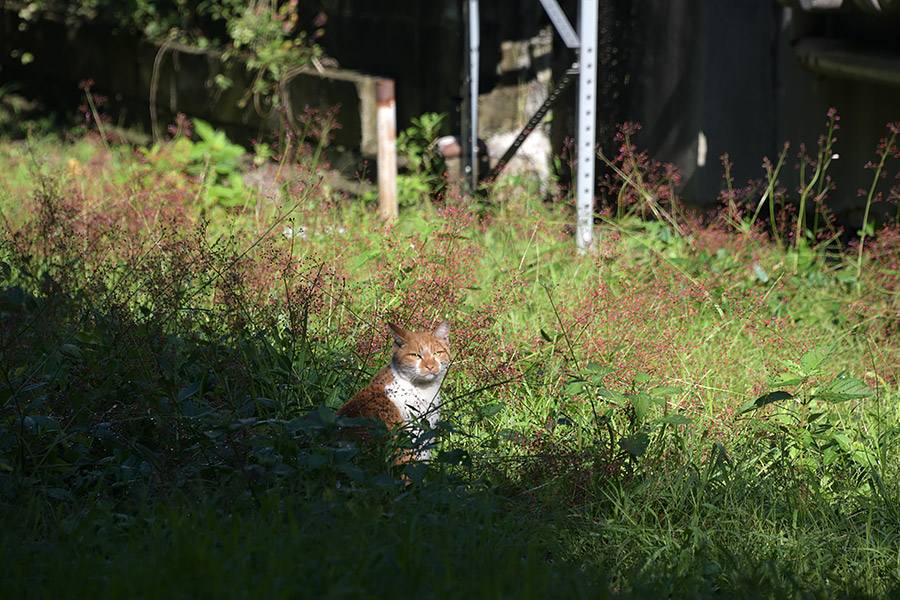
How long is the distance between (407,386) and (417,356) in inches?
4.4

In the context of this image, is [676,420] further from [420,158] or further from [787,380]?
[420,158]

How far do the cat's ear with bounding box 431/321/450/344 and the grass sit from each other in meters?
0.16

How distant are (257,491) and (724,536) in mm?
1354

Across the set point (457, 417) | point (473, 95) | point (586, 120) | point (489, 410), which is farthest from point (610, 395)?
point (473, 95)

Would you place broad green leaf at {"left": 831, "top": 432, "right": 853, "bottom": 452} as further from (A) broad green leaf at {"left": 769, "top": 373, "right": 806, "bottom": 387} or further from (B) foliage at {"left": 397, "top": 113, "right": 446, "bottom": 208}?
(B) foliage at {"left": 397, "top": 113, "right": 446, "bottom": 208}

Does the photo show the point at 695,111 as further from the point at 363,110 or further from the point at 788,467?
the point at 788,467

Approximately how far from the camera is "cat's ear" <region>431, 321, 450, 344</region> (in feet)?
10.1

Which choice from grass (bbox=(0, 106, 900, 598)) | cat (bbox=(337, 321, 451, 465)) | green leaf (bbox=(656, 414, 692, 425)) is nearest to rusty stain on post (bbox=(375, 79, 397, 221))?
grass (bbox=(0, 106, 900, 598))

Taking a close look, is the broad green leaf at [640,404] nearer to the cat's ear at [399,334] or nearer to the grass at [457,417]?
the grass at [457,417]

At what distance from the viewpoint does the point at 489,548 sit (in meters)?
2.29

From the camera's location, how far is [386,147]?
5340mm

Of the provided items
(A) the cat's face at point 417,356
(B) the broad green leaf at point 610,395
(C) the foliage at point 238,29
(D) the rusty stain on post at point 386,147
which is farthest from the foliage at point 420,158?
(B) the broad green leaf at point 610,395

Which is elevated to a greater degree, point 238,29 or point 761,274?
point 238,29

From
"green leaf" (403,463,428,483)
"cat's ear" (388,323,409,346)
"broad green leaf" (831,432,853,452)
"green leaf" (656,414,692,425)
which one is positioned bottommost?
"broad green leaf" (831,432,853,452)
